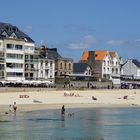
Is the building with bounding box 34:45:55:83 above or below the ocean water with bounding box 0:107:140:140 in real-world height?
above

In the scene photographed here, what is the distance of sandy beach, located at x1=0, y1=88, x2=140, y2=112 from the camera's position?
68.8 m

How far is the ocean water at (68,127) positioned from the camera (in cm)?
3809

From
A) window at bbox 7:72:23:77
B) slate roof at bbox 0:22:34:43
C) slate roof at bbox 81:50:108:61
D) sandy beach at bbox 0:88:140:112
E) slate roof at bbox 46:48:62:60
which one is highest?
slate roof at bbox 0:22:34:43

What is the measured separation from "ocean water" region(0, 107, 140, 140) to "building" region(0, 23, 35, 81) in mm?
37539

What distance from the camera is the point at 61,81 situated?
110 metres

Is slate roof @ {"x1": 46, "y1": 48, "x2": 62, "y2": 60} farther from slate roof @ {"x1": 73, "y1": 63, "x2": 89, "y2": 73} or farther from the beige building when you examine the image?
slate roof @ {"x1": 73, "y1": 63, "x2": 89, "y2": 73}

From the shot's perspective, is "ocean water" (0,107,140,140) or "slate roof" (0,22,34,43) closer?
"ocean water" (0,107,140,140)

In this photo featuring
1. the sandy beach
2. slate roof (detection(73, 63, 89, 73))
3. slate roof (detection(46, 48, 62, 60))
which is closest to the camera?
the sandy beach

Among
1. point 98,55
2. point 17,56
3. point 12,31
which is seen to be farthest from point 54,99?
point 98,55

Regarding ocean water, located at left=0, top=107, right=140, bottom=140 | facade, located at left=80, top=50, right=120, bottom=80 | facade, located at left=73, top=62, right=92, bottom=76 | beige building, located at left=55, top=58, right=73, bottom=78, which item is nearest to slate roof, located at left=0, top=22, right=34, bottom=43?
beige building, located at left=55, top=58, right=73, bottom=78

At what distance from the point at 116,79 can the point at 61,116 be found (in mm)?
79972

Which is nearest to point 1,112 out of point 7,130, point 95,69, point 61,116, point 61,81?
point 61,116

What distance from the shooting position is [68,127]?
4384 cm

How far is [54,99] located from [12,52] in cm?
2138
